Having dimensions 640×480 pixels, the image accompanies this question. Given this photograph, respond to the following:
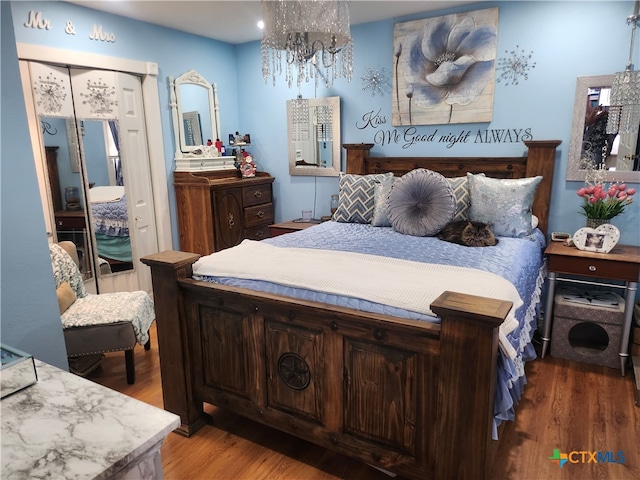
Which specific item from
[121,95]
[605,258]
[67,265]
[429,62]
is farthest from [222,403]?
[429,62]

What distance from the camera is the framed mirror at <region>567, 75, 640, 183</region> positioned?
289 cm

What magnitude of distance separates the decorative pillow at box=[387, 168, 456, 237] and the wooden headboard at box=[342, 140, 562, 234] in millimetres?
619

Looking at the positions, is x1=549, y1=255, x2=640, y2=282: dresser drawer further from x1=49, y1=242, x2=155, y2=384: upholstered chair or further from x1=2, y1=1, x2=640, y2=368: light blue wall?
x1=49, y1=242, x2=155, y2=384: upholstered chair

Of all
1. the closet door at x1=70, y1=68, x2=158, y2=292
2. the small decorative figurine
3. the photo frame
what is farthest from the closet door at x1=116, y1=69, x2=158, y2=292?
the photo frame

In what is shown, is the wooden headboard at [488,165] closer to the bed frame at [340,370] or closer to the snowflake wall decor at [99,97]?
the snowflake wall decor at [99,97]

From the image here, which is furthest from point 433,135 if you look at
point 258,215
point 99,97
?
point 99,97

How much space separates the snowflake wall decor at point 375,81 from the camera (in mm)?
3689

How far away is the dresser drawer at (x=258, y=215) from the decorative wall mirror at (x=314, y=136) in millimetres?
470

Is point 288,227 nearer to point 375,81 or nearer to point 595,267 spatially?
point 375,81

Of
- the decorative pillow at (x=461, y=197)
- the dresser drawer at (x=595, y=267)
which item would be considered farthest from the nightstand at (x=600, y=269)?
the decorative pillow at (x=461, y=197)

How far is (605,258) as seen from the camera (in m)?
2.63

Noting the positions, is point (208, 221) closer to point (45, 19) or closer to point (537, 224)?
point (45, 19)

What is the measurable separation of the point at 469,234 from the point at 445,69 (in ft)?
5.00

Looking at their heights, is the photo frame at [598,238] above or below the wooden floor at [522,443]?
above
